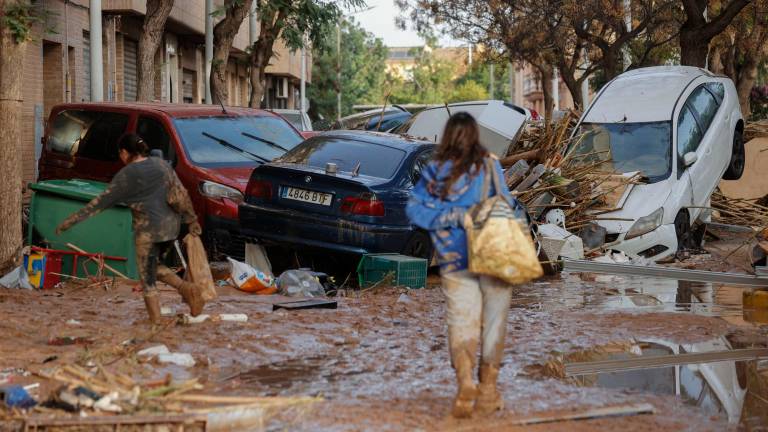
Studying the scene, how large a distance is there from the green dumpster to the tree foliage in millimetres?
47890

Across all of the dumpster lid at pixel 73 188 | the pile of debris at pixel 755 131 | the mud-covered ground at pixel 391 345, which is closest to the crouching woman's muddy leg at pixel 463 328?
the mud-covered ground at pixel 391 345

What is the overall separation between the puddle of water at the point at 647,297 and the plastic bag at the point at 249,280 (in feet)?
7.48

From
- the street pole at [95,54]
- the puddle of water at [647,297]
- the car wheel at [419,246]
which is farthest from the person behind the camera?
the street pole at [95,54]

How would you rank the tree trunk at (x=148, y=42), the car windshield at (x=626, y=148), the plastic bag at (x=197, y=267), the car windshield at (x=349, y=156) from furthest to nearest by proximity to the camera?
the tree trunk at (x=148, y=42) → the car windshield at (x=626, y=148) → the car windshield at (x=349, y=156) → the plastic bag at (x=197, y=267)

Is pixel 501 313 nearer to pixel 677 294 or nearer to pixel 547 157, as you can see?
pixel 677 294

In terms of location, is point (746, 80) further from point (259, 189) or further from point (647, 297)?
point (259, 189)

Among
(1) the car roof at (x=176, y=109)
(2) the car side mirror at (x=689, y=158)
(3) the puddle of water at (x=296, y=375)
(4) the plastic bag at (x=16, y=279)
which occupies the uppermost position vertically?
(1) the car roof at (x=176, y=109)

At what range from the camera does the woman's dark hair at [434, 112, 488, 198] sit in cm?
658

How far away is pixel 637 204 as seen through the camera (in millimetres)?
15070

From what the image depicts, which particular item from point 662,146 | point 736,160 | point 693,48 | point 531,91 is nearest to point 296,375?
point 662,146

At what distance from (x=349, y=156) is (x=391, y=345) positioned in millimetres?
4344

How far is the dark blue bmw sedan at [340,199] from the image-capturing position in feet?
39.3

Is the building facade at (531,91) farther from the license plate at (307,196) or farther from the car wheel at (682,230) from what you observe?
the license plate at (307,196)

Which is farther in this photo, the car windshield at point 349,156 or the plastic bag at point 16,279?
the car windshield at point 349,156
